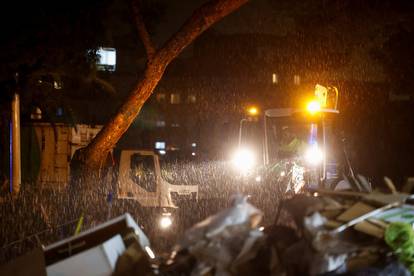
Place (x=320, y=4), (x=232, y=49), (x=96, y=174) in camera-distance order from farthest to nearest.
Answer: (x=232, y=49), (x=320, y=4), (x=96, y=174)

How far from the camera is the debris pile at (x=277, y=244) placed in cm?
398

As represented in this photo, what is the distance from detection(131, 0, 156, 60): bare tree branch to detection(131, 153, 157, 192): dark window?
2.30 metres

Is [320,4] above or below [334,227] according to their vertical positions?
above

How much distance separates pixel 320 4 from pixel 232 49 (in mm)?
25493

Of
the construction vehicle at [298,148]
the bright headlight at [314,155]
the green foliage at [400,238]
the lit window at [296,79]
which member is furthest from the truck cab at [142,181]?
the lit window at [296,79]

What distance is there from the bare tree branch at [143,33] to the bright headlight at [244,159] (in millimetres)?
2675

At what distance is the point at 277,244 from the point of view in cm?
427

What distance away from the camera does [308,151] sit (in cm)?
988

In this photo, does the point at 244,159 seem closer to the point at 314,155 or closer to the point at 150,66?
the point at 314,155

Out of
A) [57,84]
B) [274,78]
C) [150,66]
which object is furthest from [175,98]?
[150,66]

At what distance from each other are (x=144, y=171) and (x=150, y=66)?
2.24m

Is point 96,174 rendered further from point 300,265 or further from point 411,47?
point 411,47

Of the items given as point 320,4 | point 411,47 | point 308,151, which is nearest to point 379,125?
point 411,47

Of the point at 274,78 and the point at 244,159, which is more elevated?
the point at 274,78
